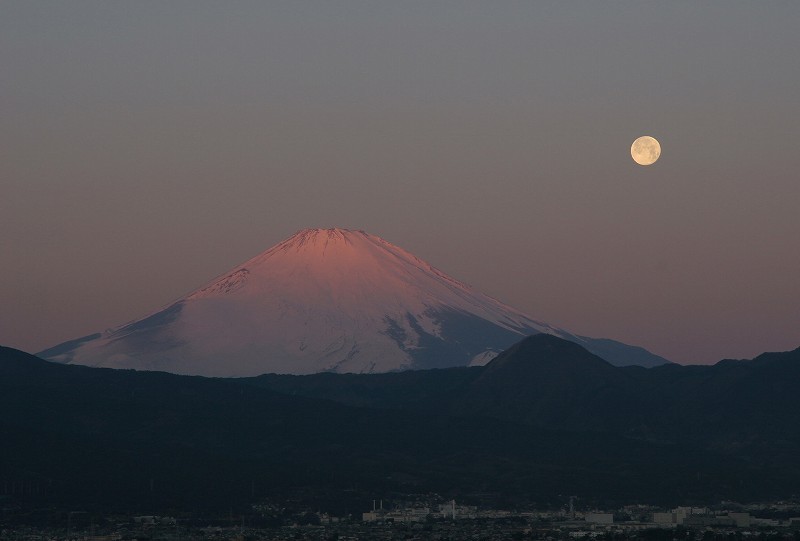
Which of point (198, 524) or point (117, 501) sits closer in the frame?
point (198, 524)

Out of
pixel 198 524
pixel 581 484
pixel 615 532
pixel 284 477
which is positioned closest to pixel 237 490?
pixel 284 477

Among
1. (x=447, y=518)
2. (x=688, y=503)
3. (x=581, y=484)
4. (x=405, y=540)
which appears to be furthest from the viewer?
(x=581, y=484)

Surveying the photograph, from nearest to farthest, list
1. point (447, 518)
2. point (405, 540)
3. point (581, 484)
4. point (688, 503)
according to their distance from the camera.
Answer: point (405, 540)
point (447, 518)
point (688, 503)
point (581, 484)

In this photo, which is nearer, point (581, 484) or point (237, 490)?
point (237, 490)

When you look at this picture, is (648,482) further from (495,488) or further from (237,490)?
(237,490)

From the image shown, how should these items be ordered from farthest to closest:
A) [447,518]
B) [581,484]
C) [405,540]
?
[581,484] → [447,518] → [405,540]

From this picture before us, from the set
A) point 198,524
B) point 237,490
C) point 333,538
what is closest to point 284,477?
point 237,490

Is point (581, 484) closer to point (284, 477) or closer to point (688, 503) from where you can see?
point (688, 503)

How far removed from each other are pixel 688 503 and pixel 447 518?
28.2 metres

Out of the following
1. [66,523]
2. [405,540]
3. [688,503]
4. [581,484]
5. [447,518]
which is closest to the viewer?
[405,540]

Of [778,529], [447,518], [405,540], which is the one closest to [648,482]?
[447,518]

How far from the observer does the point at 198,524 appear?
15900 cm

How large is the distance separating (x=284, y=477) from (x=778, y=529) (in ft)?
202

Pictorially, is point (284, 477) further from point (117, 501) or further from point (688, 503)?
point (688, 503)
